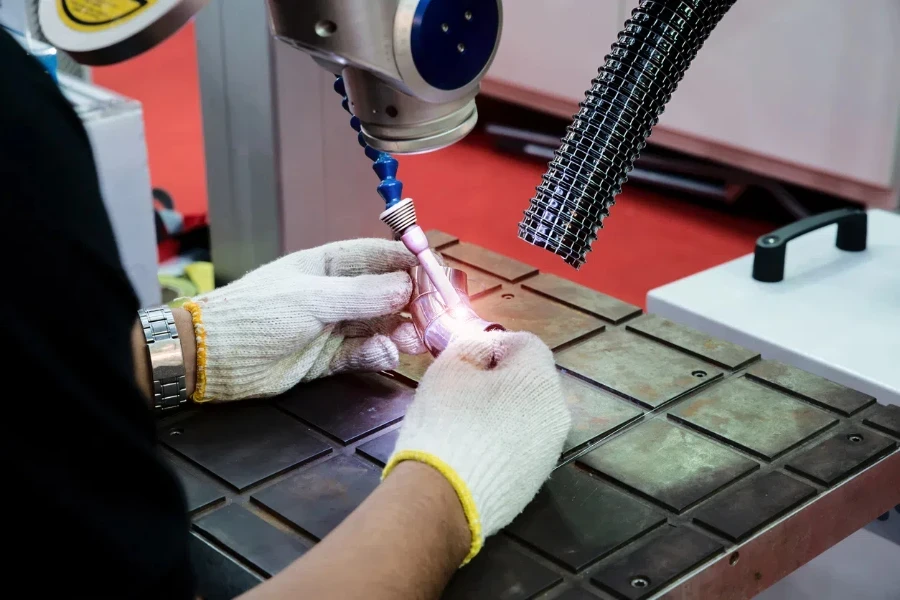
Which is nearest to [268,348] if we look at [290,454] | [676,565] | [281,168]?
[290,454]

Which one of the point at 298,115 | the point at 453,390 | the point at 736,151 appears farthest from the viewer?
the point at 736,151

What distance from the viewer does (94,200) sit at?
0.52 m

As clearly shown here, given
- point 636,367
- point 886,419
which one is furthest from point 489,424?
point 886,419

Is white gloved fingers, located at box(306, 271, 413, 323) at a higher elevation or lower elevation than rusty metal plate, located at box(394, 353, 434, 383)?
higher

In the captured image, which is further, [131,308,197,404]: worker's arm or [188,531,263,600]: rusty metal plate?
[131,308,197,404]: worker's arm

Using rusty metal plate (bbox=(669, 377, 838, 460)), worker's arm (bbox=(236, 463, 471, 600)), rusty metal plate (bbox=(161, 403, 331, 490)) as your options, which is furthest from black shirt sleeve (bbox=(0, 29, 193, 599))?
rusty metal plate (bbox=(669, 377, 838, 460))

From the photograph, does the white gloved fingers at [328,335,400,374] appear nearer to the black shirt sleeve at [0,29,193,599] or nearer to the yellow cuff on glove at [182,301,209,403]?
the yellow cuff on glove at [182,301,209,403]

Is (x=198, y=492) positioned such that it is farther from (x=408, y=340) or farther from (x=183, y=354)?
(x=408, y=340)

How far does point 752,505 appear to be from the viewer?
0.87 meters

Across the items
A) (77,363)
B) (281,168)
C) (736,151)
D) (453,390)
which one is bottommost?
(736,151)

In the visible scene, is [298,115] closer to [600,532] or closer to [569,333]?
[569,333]

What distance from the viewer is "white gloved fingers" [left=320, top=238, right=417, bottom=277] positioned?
45.0 inches

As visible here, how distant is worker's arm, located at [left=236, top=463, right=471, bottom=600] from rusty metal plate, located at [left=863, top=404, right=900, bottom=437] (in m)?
0.43

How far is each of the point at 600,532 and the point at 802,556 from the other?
0.19 m
